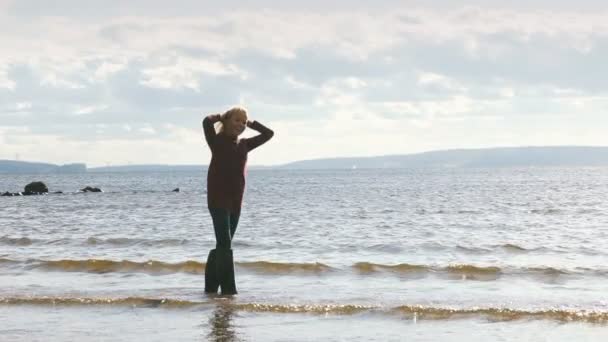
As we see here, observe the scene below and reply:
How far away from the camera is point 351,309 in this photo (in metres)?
10.7

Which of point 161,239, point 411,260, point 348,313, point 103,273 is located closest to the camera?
point 348,313

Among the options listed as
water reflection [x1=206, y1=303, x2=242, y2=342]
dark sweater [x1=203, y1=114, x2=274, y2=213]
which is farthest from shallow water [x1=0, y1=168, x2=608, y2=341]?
dark sweater [x1=203, y1=114, x2=274, y2=213]

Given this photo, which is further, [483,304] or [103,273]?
[103,273]

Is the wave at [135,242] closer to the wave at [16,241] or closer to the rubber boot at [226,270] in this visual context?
the wave at [16,241]

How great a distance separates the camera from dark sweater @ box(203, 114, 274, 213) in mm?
11219

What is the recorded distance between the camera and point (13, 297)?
11.8m

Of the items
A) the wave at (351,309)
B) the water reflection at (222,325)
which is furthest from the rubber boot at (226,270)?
the water reflection at (222,325)

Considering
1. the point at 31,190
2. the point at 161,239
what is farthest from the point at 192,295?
the point at 31,190

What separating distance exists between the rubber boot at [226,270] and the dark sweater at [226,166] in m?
0.64

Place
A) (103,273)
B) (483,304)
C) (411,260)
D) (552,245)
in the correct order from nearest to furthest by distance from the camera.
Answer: (483,304) < (103,273) < (411,260) < (552,245)

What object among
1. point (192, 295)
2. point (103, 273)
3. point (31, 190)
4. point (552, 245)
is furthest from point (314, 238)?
point (31, 190)

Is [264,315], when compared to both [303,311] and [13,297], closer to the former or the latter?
[303,311]

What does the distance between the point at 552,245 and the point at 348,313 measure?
12802 millimetres

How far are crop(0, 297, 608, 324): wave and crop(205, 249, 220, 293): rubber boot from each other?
0.50 m
